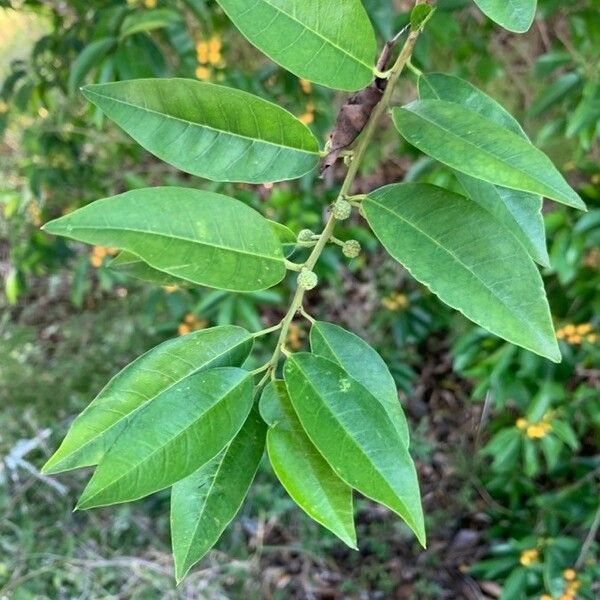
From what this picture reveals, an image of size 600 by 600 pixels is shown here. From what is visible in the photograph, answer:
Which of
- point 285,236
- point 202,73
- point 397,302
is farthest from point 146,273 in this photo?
point 397,302

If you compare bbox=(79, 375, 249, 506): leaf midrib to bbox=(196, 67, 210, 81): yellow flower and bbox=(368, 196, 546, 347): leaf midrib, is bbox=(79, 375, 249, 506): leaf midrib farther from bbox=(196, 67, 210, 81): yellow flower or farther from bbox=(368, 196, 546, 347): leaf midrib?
bbox=(196, 67, 210, 81): yellow flower

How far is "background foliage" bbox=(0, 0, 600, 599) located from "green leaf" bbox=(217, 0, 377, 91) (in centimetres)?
56

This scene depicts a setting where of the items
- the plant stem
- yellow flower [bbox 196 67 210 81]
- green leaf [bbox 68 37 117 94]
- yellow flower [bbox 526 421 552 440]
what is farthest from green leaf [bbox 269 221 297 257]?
yellow flower [bbox 526 421 552 440]

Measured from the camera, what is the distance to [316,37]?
540mm

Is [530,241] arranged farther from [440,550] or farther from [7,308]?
[7,308]

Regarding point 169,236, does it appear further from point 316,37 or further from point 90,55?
point 90,55

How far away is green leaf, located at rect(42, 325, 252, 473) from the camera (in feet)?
1.66

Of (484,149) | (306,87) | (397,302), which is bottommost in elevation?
(397,302)

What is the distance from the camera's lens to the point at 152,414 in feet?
1.63

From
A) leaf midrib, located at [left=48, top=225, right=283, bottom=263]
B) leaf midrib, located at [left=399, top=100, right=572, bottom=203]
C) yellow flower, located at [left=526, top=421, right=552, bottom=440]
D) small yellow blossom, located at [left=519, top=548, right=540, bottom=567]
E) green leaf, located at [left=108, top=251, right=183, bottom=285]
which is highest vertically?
leaf midrib, located at [left=399, top=100, right=572, bottom=203]

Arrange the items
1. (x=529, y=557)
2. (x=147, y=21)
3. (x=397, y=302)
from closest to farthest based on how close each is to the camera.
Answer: (x=147, y=21)
(x=529, y=557)
(x=397, y=302)

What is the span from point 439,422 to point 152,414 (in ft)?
6.05

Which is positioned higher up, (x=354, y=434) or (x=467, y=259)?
(x=467, y=259)

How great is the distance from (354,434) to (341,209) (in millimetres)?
183
